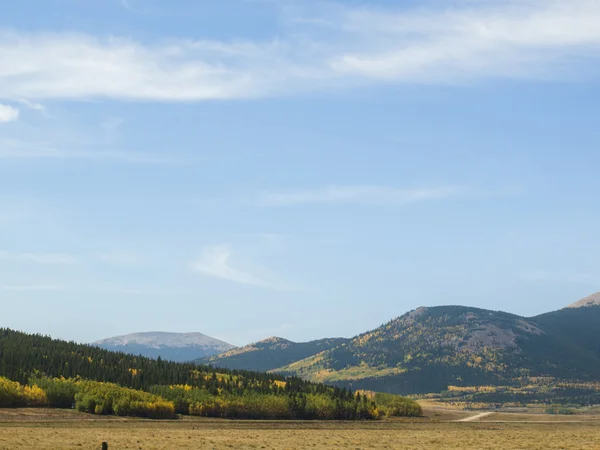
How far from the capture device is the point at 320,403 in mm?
194375

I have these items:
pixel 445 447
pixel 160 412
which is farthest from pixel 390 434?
pixel 160 412

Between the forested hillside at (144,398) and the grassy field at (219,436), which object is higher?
the forested hillside at (144,398)

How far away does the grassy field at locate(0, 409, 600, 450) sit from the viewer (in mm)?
96438

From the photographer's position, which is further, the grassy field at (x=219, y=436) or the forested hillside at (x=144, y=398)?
the forested hillside at (x=144, y=398)

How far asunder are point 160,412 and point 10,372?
48302 millimetres

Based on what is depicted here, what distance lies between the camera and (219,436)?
117 meters

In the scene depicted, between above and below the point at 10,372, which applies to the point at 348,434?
below

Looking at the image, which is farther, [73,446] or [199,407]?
[199,407]

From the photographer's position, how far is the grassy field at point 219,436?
96438 millimetres

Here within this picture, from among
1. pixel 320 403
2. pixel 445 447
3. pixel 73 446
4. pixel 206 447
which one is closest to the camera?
pixel 73 446

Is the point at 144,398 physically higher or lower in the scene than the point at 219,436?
higher

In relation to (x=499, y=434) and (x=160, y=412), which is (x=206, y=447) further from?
(x=499, y=434)

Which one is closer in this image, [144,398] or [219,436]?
[219,436]

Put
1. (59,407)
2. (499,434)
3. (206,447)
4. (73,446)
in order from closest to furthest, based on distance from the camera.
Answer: (73,446)
(206,447)
(499,434)
(59,407)
